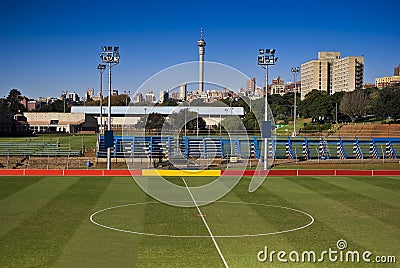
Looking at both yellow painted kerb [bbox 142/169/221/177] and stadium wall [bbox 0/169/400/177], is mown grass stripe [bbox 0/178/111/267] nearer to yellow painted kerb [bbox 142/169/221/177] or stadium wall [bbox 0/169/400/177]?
stadium wall [bbox 0/169/400/177]

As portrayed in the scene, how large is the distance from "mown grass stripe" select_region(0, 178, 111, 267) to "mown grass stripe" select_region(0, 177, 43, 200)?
2.88m

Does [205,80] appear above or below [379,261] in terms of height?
above

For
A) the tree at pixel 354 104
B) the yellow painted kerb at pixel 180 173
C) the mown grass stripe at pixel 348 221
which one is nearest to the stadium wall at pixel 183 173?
the yellow painted kerb at pixel 180 173

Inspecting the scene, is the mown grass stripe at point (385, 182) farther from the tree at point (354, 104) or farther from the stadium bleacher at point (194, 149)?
the tree at point (354, 104)

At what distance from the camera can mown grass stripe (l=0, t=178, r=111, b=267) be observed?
12320mm

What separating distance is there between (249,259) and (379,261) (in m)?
2.95

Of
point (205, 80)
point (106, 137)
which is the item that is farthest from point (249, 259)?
point (106, 137)

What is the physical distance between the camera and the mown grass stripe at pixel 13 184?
2444 centimetres

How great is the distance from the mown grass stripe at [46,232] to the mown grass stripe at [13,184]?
2884 mm

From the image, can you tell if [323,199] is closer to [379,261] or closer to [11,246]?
[379,261]

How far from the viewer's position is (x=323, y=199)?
899 inches

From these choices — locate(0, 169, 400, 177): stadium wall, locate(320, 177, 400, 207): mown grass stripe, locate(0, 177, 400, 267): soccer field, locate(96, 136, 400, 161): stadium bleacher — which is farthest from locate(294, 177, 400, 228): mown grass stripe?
locate(96, 136, 400, 161): stadium bleacher

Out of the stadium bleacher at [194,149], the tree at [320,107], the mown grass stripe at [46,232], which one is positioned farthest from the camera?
the tree at [320,107]

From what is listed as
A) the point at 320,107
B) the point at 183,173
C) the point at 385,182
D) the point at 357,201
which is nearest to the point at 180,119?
the point at 183,173
